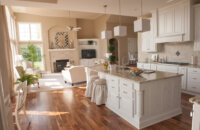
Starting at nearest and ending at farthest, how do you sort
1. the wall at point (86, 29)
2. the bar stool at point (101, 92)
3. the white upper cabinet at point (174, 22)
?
1. the bar stool at point (101, 92)
2. the white upper cabinet at point (174, 22)
3. the wall at point (86, 29)

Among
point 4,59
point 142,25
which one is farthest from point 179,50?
point 4,59

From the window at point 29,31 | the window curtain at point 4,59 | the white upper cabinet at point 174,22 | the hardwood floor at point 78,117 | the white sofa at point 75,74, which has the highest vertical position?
the window at point 29,31

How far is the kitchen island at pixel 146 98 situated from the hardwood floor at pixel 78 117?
141 mm

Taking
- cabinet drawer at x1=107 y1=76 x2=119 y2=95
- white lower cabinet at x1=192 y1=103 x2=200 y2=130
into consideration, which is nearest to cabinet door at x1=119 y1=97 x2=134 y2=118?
cabinet drawer at x1=107 y1=76 x2=119 y2=95

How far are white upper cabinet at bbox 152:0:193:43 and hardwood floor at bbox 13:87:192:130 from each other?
1.99 metres

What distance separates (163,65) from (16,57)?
7.19m

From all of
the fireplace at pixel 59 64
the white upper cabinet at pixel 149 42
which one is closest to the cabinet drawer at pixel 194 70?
the white upper cabinet at pixel 149 42

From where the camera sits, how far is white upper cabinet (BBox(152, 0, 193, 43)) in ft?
14.1

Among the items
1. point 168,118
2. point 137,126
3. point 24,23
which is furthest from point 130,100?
point 24,23

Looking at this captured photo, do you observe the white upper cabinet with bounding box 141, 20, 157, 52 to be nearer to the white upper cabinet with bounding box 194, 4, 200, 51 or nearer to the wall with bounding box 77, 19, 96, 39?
the white upper cabinet with bounding box 194, 4, 200, 51

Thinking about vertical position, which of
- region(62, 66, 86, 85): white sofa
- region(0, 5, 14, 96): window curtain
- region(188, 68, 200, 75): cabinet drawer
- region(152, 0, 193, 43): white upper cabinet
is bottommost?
region(62, 66, 86, 85): white sofa

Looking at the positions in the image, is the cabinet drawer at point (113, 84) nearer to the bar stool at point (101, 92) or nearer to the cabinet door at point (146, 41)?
the bar stool at point (101, 92)

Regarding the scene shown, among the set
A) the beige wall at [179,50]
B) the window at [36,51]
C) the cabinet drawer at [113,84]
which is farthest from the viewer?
the window at [36,51]

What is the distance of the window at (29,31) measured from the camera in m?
9.23
